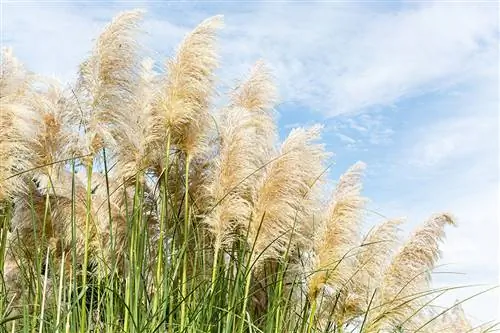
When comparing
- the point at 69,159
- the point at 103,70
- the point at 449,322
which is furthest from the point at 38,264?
the point at 449,322

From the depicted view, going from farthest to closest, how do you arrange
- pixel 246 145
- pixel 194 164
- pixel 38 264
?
pixel 194 164, pixel 246 145, pixel 38 264

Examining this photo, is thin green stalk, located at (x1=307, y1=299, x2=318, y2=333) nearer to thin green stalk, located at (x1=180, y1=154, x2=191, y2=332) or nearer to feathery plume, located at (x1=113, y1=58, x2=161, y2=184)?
thin green stalk, located at (x1=180, y1=154, x2=191, y2=332)

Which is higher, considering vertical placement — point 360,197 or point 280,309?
point 360,197

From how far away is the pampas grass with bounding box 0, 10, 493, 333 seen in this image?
434 centimetres

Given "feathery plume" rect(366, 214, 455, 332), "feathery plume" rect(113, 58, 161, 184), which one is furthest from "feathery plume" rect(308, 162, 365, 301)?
"feathery plume" rect(113, 58, 161, 184)

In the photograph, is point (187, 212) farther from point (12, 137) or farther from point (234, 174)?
point (12, 137)

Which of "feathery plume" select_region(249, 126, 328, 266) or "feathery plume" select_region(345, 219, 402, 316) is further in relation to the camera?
"feathery plume" select_region(345, 219, 402, 316)

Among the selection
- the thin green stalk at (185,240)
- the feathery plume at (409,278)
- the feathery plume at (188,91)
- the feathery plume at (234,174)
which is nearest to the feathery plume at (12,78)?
the feathery plume at (188,91)

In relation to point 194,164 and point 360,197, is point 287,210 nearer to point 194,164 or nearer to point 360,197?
point 360,197

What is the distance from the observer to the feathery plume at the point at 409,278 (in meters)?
4.78

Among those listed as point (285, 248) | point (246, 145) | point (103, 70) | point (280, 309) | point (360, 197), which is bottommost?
point (280, 309)

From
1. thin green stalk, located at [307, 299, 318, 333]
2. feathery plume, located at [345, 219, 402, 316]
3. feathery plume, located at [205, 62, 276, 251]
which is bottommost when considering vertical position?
thin green stalk, located at [307, 299, 318, 333]

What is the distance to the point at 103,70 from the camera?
440 cm

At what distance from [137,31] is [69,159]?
0.95 metres
